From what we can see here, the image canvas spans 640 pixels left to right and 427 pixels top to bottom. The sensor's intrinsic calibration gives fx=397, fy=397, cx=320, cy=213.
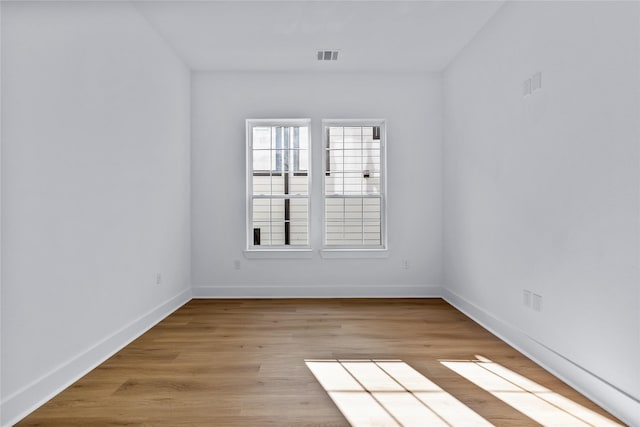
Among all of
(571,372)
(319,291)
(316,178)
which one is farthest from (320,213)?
(571,372)

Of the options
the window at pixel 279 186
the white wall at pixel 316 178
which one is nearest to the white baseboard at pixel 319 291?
the white wall at pixel 316 178

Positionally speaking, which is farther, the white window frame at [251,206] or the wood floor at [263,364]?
the white window frame at [251,206]

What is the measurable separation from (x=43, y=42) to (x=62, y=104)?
349mm

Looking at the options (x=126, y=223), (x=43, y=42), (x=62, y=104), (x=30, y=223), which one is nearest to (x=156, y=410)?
(x=30, y=223)

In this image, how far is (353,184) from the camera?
5203 mm

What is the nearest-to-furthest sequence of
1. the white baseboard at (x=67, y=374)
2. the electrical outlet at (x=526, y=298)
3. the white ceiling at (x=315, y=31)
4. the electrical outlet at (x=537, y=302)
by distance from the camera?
the white baseboard at (x=67, y=374) < the electrical outlet at (x=537, y=302) < the electrical outlet at (x=526, y=298) < the white ceiling at (x=315, y=31)

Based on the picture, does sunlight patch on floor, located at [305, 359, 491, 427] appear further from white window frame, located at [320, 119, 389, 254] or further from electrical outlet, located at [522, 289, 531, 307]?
white window frame, located at [320, 119, 389, 254]

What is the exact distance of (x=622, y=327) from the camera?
6.84 feet

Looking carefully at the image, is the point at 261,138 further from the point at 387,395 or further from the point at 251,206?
the point at 387,395

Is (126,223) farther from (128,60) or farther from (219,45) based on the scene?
(219,45)

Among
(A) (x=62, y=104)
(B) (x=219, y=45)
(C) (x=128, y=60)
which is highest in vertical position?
(B) (x=219, y=45)

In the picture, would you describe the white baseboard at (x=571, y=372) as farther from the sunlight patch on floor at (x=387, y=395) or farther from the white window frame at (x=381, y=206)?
the white window frame at (x=381, y=206)

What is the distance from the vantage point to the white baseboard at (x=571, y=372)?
6.66 ft

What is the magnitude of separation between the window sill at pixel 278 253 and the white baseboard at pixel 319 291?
380 mm
